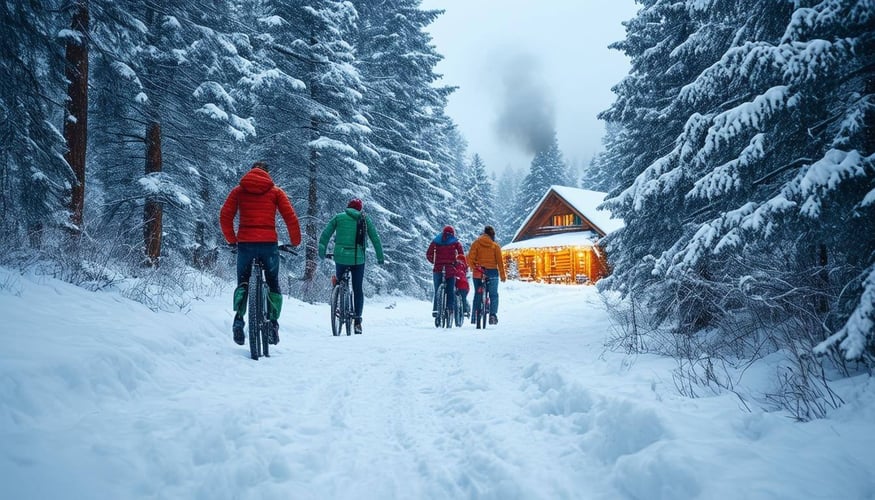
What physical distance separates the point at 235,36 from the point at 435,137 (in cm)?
1327

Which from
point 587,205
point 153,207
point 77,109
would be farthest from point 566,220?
point 77,109

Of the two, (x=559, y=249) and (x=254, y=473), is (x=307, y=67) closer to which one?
(x=254, y=473)

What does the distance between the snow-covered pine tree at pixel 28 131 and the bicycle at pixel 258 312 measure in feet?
11.6

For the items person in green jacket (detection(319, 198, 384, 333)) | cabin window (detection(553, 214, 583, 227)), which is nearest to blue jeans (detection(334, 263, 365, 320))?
person in green jacket (detection(319, 198, 384, 333))

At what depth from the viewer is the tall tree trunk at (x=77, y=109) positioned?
7719 millimetres

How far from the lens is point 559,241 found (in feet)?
95.7

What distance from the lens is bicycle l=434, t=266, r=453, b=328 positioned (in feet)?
31.1

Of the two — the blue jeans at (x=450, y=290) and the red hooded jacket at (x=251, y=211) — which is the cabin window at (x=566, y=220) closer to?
the blue jeans at (x=450, y=290)

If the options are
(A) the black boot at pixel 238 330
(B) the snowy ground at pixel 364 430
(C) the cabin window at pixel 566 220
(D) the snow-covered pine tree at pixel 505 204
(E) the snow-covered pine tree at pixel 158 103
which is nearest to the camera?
(B) the snowy ground at pixel 364 430

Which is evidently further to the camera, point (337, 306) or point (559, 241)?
point (559, 241)

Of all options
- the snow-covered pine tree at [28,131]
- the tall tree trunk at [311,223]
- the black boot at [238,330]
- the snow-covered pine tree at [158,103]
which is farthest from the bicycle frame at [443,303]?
the snow-covered pine tree at [28,131]

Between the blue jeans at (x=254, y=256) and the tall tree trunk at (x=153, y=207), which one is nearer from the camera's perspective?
the blue jeans at (x=254, y=256)

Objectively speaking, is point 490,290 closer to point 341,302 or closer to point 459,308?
point 459,308

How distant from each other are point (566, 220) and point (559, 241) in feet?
9.30
